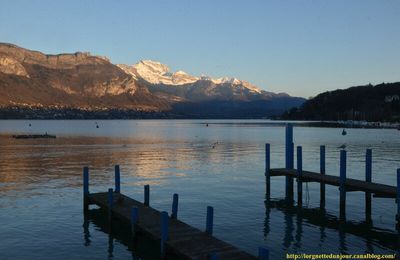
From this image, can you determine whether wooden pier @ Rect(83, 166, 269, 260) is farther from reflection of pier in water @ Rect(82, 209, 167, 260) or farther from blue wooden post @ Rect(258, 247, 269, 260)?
reflection of pier in water @ Rect(82, 209, 167, 260)

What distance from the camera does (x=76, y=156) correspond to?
77.9 meters

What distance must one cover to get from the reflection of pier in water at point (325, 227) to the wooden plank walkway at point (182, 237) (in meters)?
5.81

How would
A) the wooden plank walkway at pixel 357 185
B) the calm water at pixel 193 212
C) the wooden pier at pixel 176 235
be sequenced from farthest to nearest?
the wooden plank walkway at pixel 357 185 < the calm water at pixel 193 212 < the wooden pier at pixel 176 235

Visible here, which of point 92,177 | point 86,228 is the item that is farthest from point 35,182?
point 86,228

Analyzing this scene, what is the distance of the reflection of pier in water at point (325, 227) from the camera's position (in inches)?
1051

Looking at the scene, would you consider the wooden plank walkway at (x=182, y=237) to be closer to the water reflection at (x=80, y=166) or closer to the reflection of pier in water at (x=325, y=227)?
the reflection of pier in water at (x=325, y=227)

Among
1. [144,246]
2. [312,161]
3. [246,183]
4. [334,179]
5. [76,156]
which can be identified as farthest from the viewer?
[76,156]

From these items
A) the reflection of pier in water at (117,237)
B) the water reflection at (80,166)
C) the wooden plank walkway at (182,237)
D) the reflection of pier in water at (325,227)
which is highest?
the wooden plank walkway at (182,237)

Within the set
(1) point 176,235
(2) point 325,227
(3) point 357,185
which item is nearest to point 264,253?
(1) point 176,235

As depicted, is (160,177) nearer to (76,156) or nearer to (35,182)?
(35,182)

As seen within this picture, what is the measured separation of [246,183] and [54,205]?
19951mm

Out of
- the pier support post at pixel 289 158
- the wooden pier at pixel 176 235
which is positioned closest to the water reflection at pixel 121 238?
the wooden pier at pixel 176 235

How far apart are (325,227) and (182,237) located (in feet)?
38.4

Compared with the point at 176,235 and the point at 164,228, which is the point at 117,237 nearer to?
the point at 176,235
